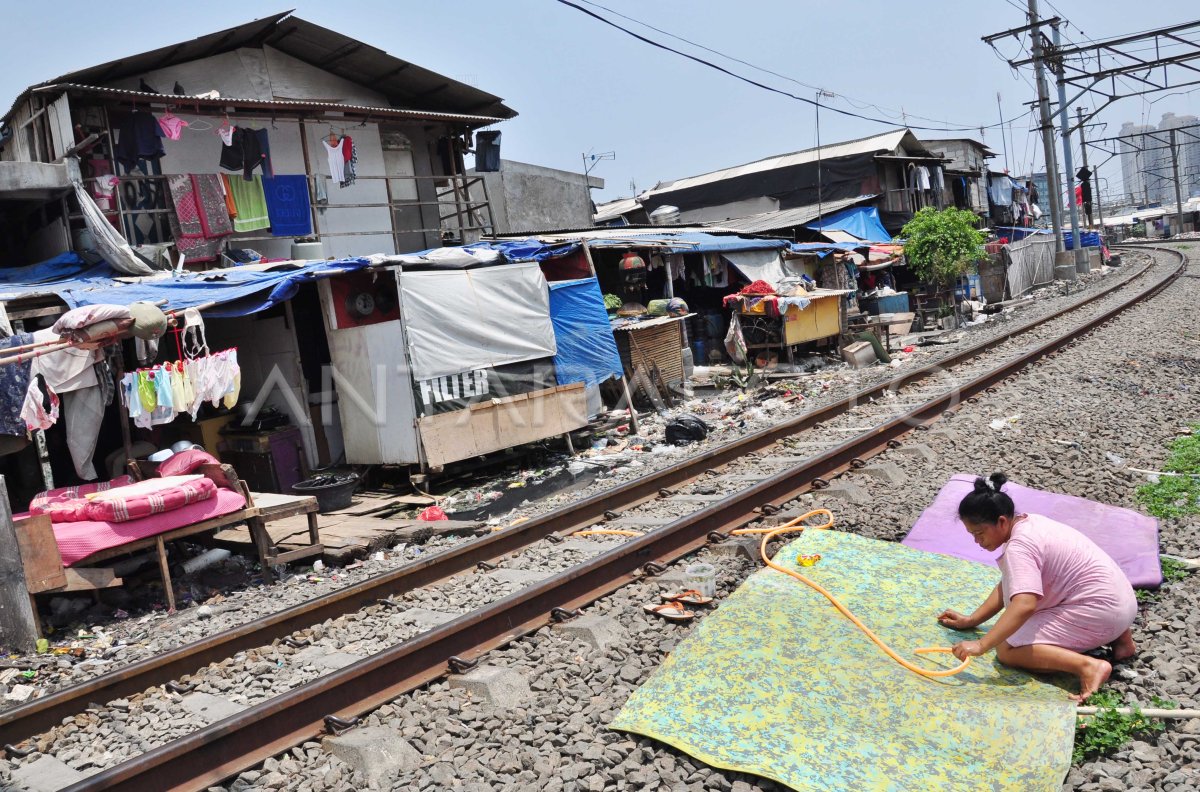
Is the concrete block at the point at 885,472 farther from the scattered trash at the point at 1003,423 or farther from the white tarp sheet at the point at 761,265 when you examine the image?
the white tarp sheet at the point at 761,265

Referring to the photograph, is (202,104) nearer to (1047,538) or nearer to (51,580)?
(51,580)

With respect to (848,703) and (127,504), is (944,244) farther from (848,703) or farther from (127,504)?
(848,703)

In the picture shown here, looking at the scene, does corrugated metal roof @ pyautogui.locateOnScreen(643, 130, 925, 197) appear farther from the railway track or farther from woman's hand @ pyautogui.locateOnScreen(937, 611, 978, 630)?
woman's hand @ pyautogui.locateOnScreen(937, 611, 978, 630)

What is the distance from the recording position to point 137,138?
13.0 meters

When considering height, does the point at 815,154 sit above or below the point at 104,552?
above

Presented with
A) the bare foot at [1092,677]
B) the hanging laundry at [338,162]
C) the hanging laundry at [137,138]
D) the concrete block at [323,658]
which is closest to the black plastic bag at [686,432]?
the hanging laundry at [338,162]

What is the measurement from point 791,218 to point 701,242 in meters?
11.0

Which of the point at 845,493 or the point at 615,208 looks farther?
the point at 615,208

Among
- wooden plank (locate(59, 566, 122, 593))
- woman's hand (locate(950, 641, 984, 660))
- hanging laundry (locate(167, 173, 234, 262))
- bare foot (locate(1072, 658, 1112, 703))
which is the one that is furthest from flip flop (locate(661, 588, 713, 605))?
hanging laundry (locate(167, 173, 234, 262))

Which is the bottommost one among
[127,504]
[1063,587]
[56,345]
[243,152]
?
[1063,587]

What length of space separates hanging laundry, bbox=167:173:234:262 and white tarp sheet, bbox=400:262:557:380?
4239 millimetres

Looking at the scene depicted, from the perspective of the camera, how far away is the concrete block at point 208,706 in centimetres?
501

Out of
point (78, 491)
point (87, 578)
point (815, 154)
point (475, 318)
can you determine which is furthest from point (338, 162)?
point (815, 154)

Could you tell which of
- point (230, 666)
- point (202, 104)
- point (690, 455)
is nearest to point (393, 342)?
point (690, 455)
